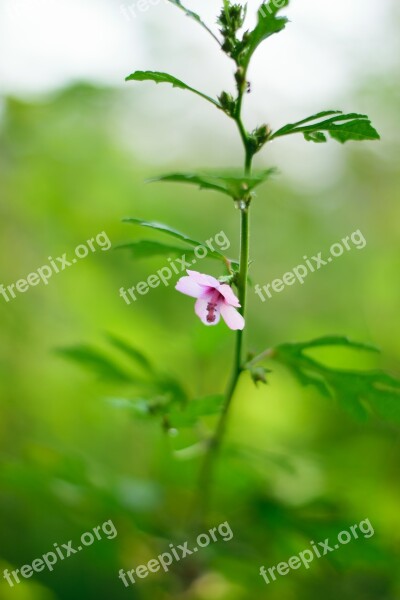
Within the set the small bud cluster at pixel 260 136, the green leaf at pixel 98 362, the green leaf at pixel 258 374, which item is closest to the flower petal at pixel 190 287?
the green leaf at pixel 258 374

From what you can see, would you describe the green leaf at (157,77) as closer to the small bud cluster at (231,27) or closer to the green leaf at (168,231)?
the small bud cluster at (231,27)

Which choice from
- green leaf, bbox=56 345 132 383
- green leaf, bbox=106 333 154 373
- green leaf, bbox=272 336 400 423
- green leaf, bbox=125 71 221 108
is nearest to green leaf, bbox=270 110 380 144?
green leaf, bbox=125 71 221 108

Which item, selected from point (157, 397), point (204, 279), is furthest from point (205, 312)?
point (157, 397)

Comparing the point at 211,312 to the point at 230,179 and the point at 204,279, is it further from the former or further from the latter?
the point at 230,179

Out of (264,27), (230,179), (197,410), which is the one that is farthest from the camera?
(197,410)

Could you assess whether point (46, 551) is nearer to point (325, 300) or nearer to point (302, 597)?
point (302, 597)

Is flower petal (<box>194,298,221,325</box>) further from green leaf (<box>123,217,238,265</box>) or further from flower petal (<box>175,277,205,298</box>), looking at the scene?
Result: green leaf (<box>123,217,238,265</box>)

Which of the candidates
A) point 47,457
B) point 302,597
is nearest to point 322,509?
point 302,597

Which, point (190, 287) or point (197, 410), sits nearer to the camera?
point (190, 287)
